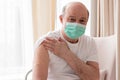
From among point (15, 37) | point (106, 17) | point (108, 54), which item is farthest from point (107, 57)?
point (15, 37)

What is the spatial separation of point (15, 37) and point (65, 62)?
0.93 m

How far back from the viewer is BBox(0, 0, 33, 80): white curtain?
228cm

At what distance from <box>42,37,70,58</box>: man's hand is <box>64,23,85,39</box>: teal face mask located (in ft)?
0.28

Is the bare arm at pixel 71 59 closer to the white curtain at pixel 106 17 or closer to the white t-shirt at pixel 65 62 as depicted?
the white t-shirt at pixel 65 62

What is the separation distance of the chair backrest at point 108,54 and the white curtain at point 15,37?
0.78 meters

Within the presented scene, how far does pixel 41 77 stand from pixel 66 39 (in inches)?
14.2

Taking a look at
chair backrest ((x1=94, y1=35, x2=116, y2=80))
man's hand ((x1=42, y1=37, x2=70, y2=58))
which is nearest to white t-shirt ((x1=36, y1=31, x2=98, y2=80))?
man's hand ((x1=42, y1=37, x2=70, y2=58))

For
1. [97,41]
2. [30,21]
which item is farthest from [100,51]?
[30,21]

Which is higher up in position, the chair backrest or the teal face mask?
the teal face mask

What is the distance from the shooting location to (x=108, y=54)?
1.92 m

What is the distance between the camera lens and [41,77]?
144 centimetres

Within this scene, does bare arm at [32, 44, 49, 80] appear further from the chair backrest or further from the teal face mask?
the chair backrest

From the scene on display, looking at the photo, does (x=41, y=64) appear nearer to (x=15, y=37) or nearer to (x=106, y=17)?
(x=15, y=37)

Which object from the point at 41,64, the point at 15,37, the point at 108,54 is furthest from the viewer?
the point at 15,37
